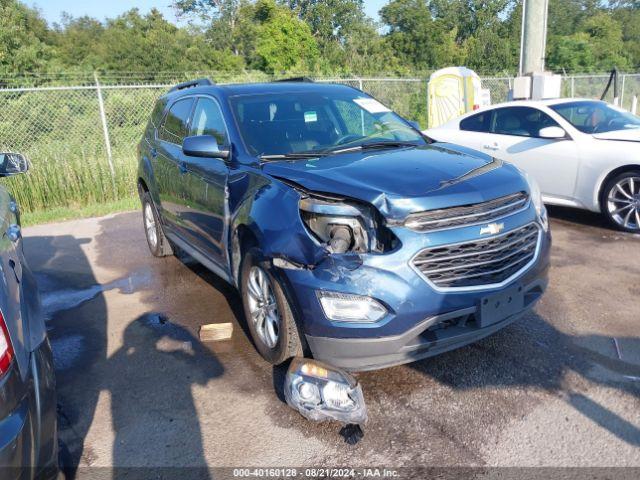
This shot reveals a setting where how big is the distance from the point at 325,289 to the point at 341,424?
79cm

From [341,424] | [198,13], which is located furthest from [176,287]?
[198,13]

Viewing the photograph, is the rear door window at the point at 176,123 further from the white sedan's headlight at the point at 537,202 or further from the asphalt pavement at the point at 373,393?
the white sedan's headlight at the point at 537,202

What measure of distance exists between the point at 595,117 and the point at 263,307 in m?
5.67

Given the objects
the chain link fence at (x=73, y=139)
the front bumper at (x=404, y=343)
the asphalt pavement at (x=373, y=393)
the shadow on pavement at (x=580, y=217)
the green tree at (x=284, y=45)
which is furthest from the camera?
the green tree at (x=284, y=45)

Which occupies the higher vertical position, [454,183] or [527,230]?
[454,183]

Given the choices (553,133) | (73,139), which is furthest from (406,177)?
(73,139)

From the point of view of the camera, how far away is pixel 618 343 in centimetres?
391

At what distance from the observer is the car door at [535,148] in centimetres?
697

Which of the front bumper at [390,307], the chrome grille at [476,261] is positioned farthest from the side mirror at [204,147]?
the chrome grille at [476,261]

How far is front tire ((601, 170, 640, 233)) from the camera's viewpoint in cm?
646

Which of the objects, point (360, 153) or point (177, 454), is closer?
point (177, 454)

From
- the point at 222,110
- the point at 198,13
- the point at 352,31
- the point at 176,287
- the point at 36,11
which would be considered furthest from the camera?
the point at 198,13

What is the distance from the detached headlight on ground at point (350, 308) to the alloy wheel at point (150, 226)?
13.0 ft

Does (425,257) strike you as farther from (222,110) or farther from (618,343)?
(222,110)
